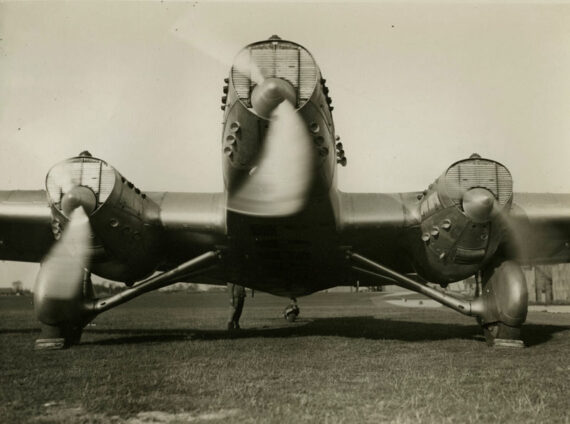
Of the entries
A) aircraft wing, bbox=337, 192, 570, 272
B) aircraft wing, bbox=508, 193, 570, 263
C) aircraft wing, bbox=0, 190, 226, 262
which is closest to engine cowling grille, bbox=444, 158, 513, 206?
aircraft wing, bbox=337, 192, 570, 272

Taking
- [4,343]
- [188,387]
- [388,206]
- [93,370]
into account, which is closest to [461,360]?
[388,206]

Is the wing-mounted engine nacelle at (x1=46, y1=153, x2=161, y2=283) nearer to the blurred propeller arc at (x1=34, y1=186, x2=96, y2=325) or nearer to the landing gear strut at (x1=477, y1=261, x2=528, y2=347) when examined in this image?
the blurred propeller arc at (x1=34, y1=186, x2=96, y2=325)

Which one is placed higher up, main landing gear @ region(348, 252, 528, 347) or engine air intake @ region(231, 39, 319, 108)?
engine air intake @ region(231, 39, 319, 108)

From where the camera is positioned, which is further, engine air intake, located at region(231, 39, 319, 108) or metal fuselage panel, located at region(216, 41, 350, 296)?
metal fuselage panel, located at region(216, 41, 350, 296)

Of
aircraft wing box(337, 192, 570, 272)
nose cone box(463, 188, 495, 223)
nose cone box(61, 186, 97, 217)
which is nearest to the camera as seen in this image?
nose cone box(463, 188, 495, 223)

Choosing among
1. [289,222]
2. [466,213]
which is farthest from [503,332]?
[289,222]

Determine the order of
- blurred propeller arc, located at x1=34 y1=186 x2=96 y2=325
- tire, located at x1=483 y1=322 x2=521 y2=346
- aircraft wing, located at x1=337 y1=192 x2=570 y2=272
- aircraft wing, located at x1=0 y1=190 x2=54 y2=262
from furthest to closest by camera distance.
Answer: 1. aircraft wing, located at x1=0 y1=190 x2=54 y2=262
2. tire, located at x1=483 y1=322 x2=521 y2=346
3. blurred propeller arc, located at x1=34 y1=186 x2=96 y2=325
4. aircraft wing, located at x1=337 y1=192 x2=570 y2=272

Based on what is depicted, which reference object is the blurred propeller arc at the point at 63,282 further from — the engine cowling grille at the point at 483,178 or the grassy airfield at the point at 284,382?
the engine cowling grille at the point at 483,178

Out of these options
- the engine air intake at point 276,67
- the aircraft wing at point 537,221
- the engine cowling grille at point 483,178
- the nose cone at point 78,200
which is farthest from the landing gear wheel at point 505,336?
the nose cone at point 78,200
